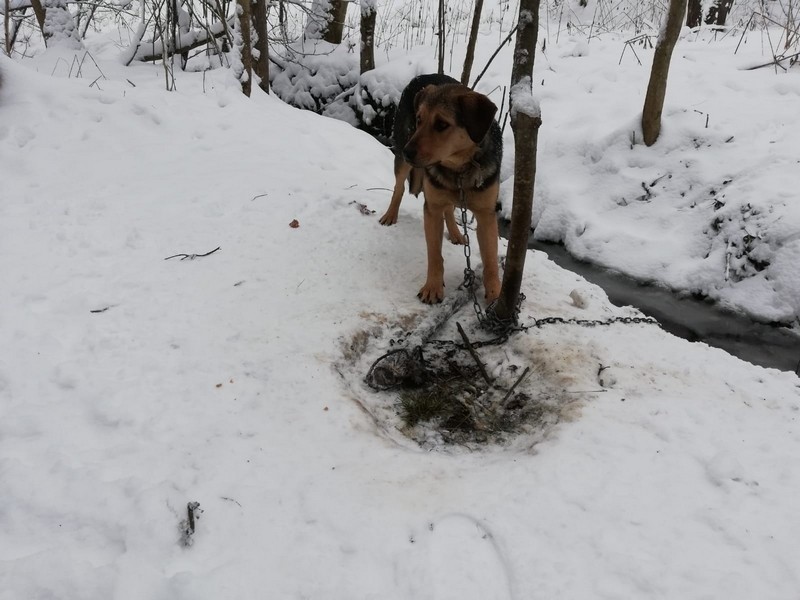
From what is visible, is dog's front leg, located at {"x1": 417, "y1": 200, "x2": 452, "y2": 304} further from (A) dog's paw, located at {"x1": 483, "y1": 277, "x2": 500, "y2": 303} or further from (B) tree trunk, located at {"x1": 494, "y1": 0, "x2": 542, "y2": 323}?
(B) tree trunk, located at {"x1": 494, "y1": 0, "x2": 542, "y2": 323}

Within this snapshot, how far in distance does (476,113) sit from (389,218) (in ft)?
5.26

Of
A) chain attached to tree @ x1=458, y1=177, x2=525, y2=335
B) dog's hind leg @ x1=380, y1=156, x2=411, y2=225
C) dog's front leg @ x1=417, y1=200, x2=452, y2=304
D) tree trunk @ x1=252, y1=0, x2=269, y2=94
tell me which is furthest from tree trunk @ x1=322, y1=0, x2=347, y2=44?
chain attached to tree @ x1=458, y1=177, x2=525, y2=335

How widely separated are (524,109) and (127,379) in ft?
6.93

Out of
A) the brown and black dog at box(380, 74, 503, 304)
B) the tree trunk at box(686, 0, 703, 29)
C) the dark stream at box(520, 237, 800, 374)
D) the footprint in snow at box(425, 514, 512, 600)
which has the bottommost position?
the dark stream at box(520, 237, 800, 374)

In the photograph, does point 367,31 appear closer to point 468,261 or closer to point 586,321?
point 468,261

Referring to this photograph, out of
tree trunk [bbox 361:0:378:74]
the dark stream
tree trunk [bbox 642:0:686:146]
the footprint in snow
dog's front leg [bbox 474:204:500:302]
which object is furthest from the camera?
tree trunk [bbox 361:0:378:74]

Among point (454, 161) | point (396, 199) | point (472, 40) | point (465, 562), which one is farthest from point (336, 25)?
point (465, 562)

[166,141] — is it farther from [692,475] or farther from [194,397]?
[692,475]

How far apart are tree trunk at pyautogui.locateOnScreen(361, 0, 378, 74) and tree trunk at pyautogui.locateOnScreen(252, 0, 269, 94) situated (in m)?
1.45

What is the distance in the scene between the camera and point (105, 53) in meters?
9.88

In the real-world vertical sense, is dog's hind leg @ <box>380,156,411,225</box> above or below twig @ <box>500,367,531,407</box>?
above

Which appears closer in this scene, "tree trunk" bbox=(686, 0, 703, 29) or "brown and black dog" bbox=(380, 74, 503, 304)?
"brown and black dog" bbox=(380, 74, 503, 304)

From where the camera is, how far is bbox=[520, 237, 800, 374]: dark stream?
338 cm

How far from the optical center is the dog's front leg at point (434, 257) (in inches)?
125
